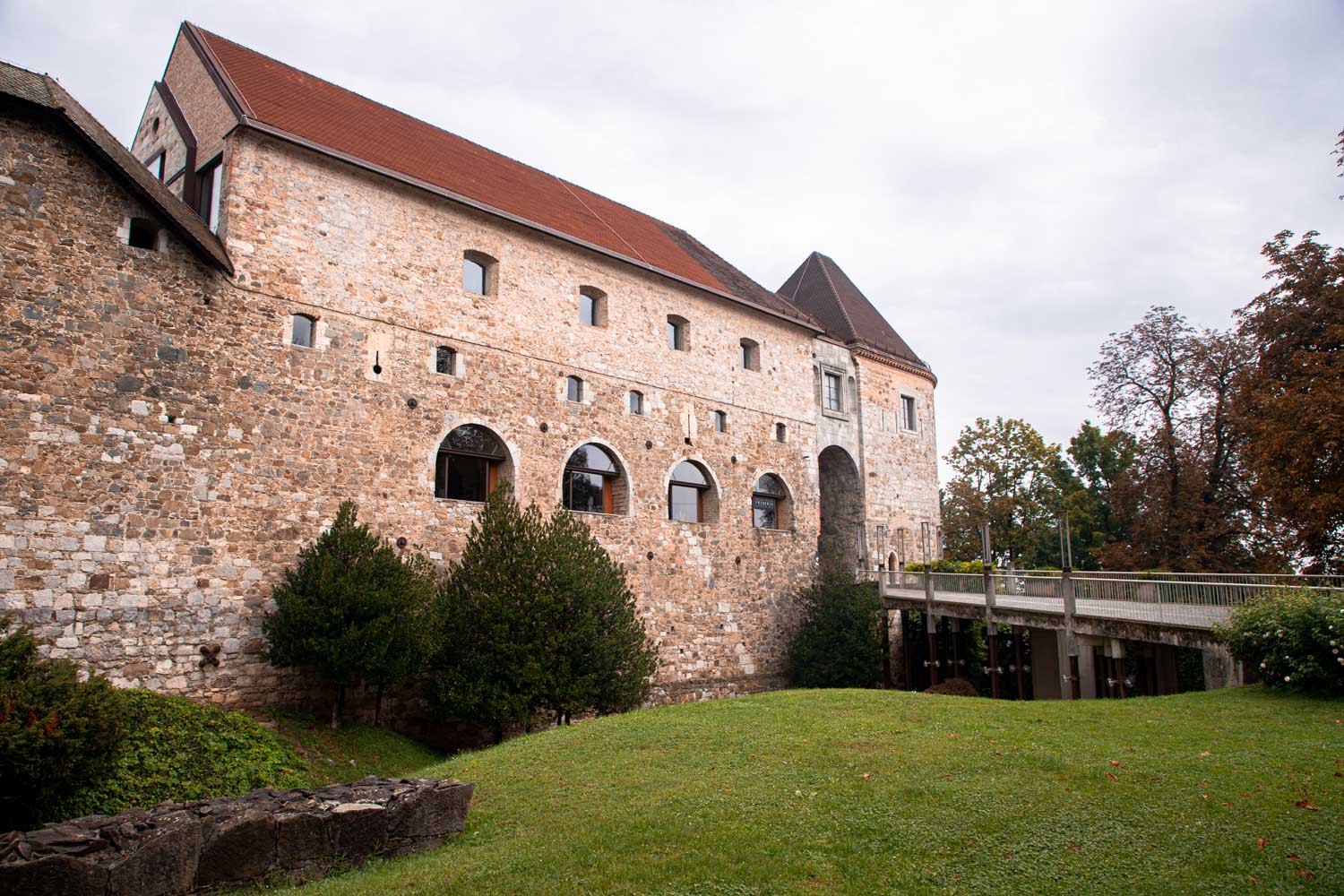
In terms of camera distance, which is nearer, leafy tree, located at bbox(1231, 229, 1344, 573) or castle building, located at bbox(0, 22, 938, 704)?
castle building, located at bbox(0, 22, 938, 704)

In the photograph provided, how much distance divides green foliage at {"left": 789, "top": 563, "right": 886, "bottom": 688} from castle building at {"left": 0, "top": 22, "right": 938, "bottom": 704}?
66cm

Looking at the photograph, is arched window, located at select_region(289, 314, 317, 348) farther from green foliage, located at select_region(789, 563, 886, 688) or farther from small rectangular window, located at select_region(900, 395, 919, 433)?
small rectangular window, located at select_region(900, 395, 919, 433)

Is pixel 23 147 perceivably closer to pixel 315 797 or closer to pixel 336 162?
pixel 336 162

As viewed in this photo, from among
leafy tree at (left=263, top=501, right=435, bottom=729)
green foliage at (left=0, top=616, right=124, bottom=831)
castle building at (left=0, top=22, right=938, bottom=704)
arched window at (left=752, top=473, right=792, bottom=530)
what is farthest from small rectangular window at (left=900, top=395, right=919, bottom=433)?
green foliage at (left=0, top=616, right=124, bottom=831)

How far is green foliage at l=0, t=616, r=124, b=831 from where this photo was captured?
7891mm

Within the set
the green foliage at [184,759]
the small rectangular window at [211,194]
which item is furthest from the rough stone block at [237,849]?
the small rectangular window at [211,194]

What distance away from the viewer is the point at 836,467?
2852cm

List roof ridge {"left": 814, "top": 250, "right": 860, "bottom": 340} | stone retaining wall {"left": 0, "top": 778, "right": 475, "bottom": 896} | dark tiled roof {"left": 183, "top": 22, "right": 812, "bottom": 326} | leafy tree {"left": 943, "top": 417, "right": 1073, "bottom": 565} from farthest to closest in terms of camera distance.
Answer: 1. leafy tree {"left": 943, "top": 417, "right": 1073, "bottom": 565}
2. roof ridge {"left": 814, "top": 250, "right": 860, "bottom": 340}
3. dark tiled roof {"left": 183, "top": 22, "right": 812, "bottom": 326}
4. stone retaining wall {"left": 0, "top": 778, "right": 475, "bottom": 896}

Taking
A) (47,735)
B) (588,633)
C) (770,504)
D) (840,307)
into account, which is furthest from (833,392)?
(47,735)

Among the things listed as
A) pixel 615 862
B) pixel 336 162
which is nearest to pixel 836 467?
pixel 336 162

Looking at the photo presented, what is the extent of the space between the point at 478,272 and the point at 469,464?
4.29 meters

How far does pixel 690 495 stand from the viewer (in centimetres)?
2236

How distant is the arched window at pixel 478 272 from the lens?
18.2 meters

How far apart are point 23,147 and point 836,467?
2257 cm
